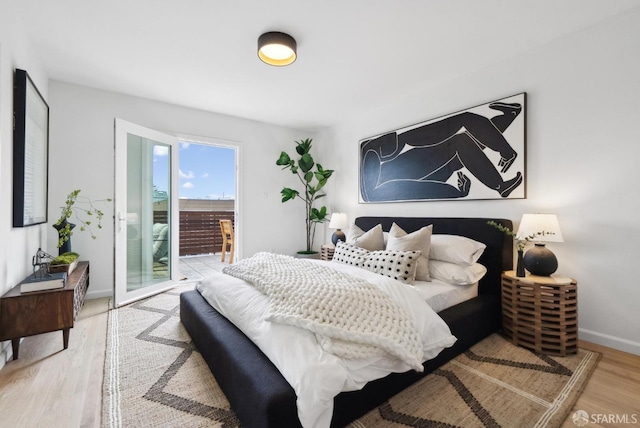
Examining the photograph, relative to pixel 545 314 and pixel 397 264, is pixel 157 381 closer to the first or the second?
pixel 397 264

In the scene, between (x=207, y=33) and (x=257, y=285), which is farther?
(x=207, y=33)

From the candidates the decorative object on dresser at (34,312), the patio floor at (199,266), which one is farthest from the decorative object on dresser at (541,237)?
the patio floor at (199,266)

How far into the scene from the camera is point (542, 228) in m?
2.12

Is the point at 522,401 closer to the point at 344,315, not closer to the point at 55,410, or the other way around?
the point at 344,315

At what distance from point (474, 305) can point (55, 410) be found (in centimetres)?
272

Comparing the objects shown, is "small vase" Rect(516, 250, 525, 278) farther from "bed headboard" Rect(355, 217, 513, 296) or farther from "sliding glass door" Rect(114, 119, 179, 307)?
"sliding glass door" Rect(114, 119, 179, 307)

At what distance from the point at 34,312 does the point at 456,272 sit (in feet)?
10.2

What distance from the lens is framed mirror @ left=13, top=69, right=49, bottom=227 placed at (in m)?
2.10

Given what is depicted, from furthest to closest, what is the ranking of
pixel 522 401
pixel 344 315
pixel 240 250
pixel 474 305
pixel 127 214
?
pixel 240 250
pixel 127 214
pixel 474 305
pixel 522 401
pixel 344 315

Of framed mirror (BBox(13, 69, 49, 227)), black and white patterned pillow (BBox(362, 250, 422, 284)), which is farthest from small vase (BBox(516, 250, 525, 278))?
framed mirror (BBox(13, 69, 49, 227))

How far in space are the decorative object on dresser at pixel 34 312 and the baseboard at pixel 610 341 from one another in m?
3.93

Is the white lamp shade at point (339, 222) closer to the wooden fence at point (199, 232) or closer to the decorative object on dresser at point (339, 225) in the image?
the decorative object on dresser at point (339, 225)

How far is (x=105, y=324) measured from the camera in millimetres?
2537

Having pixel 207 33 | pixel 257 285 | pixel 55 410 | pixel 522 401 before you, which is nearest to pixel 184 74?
pixel 207 33
